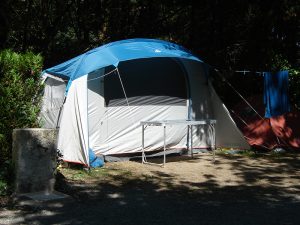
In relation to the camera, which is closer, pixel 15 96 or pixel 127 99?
pixel 15 96

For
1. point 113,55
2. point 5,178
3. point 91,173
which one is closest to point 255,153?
point 113,55

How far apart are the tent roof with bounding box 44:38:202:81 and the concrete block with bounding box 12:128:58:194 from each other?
7.66ft

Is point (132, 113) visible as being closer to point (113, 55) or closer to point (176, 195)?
point (113, 55)

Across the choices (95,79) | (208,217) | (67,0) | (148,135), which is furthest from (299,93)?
(67,0)

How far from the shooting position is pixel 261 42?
42.7 ft

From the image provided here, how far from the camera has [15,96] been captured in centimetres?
720

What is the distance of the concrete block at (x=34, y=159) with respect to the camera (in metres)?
6.39

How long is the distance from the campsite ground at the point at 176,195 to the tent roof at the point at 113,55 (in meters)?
1.83

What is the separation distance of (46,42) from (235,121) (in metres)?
9.13

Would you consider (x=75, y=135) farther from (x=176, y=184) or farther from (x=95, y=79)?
(x=176, y=184)

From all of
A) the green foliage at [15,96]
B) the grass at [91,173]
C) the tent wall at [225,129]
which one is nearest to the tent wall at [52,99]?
the grass at [91,173]

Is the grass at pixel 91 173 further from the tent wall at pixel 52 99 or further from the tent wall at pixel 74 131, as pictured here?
the tent wall at pixel 52 99

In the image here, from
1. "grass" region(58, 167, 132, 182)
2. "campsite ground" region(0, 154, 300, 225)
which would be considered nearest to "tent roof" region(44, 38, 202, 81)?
"grass" region(58, 167, 132, 182)

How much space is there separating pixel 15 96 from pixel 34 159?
1.21m
